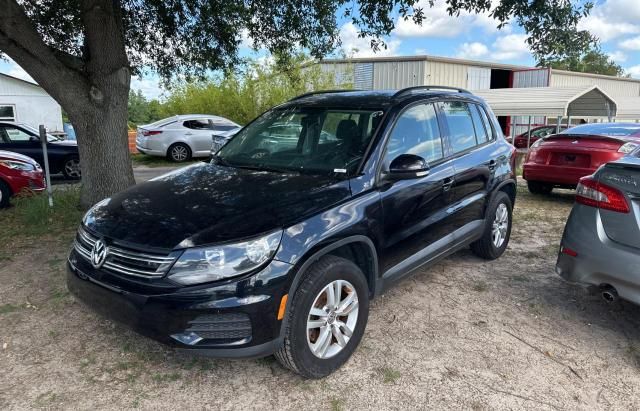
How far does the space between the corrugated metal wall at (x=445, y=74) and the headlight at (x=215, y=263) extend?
84.2ft

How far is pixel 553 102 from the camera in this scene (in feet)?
52.1

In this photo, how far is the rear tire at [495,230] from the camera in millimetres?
4867

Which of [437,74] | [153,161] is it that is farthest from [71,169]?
[437,74]

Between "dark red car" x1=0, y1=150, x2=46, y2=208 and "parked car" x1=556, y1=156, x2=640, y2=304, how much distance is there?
7.69 meters

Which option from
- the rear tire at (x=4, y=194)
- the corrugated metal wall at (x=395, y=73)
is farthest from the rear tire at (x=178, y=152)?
the corrugated metal wall at (x=395, y=73)

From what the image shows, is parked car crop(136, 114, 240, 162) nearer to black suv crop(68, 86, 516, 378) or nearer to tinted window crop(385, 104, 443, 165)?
black suv crop(68, 86, 516, 378)

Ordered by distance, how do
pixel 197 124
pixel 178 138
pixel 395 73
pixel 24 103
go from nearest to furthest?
pixel 178 138 → pixel 197 124 → pixel 24 103 → pixel 395 73

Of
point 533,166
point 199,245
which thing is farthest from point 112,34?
point 533,166

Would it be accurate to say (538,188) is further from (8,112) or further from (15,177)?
(8,112)

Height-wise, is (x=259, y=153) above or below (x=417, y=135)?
below

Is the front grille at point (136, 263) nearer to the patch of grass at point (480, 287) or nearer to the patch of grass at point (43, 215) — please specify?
the patch of grass at point (480, 287)

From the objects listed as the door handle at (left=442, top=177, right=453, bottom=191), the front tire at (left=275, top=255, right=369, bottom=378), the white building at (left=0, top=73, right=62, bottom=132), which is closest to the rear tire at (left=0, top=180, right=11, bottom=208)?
the front tire at (left=275, top=255, right=369, bottom=378)

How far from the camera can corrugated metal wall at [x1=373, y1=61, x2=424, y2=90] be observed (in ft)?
87.5

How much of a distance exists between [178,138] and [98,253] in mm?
12561
